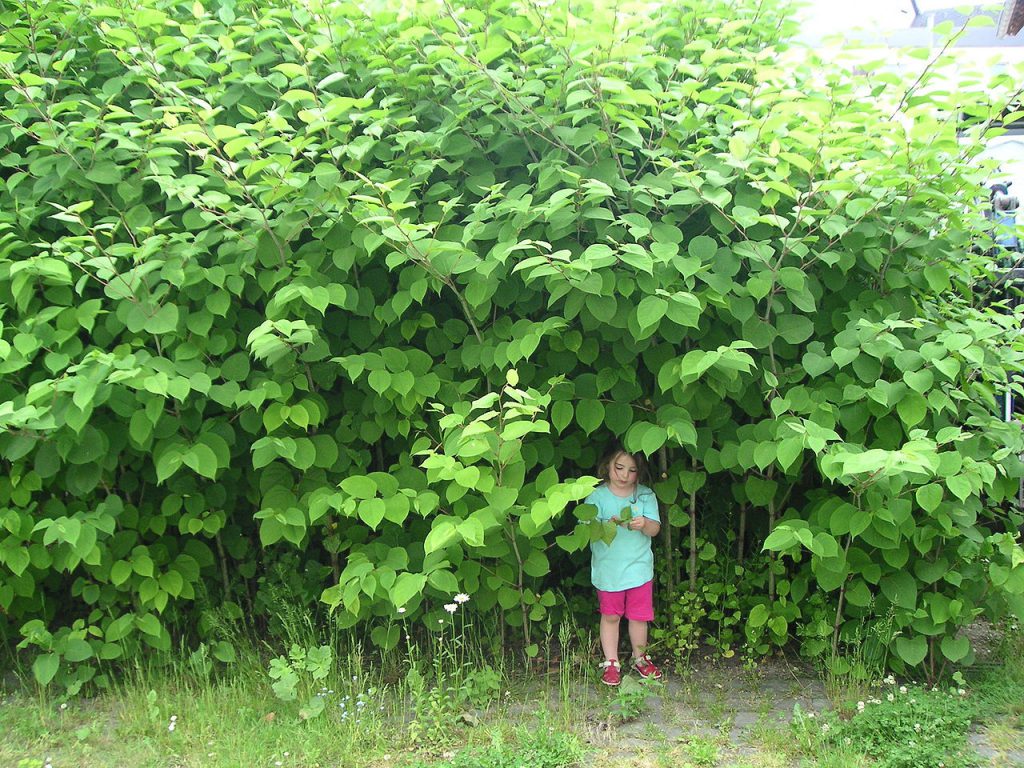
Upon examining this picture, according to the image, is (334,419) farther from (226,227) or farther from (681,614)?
(681,614)

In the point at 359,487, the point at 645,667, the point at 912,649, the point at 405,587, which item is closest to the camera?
the point at 405,587

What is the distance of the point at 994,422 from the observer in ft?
10.5

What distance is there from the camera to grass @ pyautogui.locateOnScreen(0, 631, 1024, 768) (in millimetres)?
2965

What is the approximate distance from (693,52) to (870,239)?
3.51 feet

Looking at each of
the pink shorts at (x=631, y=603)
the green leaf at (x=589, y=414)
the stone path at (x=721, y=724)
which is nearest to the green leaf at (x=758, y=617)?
the stone path at (x=721, y=724)

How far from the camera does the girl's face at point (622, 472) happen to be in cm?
349

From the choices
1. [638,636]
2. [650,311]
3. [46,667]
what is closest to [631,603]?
[638,636]

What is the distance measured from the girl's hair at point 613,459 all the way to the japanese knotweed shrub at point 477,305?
0.36 ft

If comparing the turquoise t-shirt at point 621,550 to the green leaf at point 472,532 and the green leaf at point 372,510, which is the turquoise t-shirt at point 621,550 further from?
the green leaf at point 372,510

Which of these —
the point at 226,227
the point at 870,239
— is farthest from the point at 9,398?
the point at 870,239

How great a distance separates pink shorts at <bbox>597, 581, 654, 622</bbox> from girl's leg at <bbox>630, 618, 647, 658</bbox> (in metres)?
0.02

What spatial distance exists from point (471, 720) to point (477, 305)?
5.17 ft

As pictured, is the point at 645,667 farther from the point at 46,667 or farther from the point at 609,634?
the point at 46,667

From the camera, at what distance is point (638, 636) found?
3598mm
